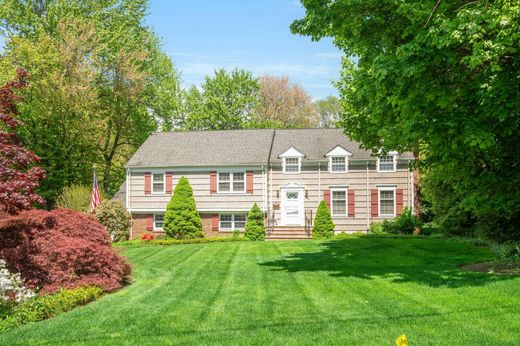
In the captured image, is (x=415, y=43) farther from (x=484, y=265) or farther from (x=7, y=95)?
(x=7, y=95)

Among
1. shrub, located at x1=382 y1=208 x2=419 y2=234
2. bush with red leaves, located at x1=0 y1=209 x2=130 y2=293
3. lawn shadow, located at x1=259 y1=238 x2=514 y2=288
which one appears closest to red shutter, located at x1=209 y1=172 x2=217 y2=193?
shrub, located at x1=382 y1=208 x2=419 y2=234

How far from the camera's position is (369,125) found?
14.6 m

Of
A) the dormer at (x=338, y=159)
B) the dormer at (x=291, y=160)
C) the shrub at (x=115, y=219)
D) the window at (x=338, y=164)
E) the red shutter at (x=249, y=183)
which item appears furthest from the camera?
the red shutter at (x=249, y=183)

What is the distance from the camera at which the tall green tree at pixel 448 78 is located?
9.48 meters

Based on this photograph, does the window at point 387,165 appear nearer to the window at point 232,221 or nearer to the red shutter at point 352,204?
the red shutter at point 352,204

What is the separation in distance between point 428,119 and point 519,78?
2060 millimetres

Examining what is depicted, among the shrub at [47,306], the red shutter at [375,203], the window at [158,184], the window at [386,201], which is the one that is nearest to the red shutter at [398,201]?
the window at [386,201]

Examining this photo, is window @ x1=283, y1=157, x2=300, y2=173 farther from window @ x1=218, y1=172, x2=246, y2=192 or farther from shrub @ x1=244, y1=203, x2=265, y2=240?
shrub @ x1=244, y1=203, x2=265, y2=240

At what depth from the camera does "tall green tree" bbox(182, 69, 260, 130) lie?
156ft

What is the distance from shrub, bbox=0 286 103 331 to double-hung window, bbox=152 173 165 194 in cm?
1996

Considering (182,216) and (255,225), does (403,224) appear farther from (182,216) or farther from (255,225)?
(182,216)

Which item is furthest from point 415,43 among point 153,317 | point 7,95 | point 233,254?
point 233,254

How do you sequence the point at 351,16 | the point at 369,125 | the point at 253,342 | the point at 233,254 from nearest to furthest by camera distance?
the point at 253,342, the point at 351,16, the point at 369,125, the point at 233,254

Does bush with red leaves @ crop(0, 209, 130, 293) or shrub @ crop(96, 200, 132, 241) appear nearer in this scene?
bush with red leaves @ crop(0, 209, 130, 293)
